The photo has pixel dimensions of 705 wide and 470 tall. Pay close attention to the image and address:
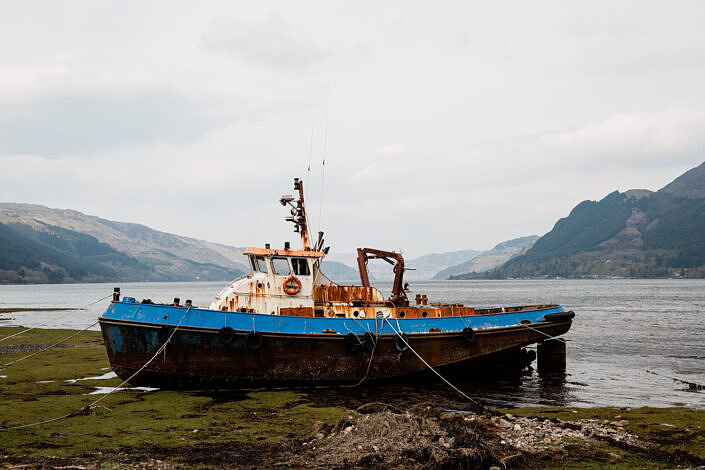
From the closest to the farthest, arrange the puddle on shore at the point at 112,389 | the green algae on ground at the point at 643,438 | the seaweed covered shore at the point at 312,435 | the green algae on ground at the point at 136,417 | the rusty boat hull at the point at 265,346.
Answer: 1. the seaweed covered shore at the point at 312,435
2. the green algae on ground at the point at 643,438
3. the green algae on ground at the point at 136,417
4. the rusty boat hull at the point at 265,346
5. the puddle on shore at the point at 112,389

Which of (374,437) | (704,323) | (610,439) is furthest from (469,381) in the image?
(704,323)

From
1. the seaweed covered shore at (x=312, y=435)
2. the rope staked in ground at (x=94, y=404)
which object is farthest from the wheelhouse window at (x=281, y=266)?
the seaweed covered shore at (x=312, y=435)

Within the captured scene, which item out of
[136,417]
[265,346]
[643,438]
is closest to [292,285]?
[265,346]

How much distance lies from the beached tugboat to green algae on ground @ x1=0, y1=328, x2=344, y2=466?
0.83 meters

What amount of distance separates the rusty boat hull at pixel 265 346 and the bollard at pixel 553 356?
3.90 meters

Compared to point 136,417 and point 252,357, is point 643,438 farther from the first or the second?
point 136,417

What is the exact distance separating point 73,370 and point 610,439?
17.3 meters

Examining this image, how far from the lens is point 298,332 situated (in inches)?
653

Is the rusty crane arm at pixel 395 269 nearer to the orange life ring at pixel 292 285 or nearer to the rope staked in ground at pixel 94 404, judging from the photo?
the orange life ring at pixel 292 285

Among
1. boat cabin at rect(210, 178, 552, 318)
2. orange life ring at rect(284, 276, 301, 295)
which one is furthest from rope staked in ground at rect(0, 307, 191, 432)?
orange life ring at rect(284, 276, 301, 295)

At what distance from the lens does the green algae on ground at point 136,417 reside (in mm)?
10461

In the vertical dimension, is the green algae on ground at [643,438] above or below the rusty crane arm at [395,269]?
below

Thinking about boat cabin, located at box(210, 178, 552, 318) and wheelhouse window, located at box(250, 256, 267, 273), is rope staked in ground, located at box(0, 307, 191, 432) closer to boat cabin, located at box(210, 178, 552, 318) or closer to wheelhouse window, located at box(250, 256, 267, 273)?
boat cabin, located at box(210, 178, 552, 318)

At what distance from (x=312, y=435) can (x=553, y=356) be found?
42.9 feet
